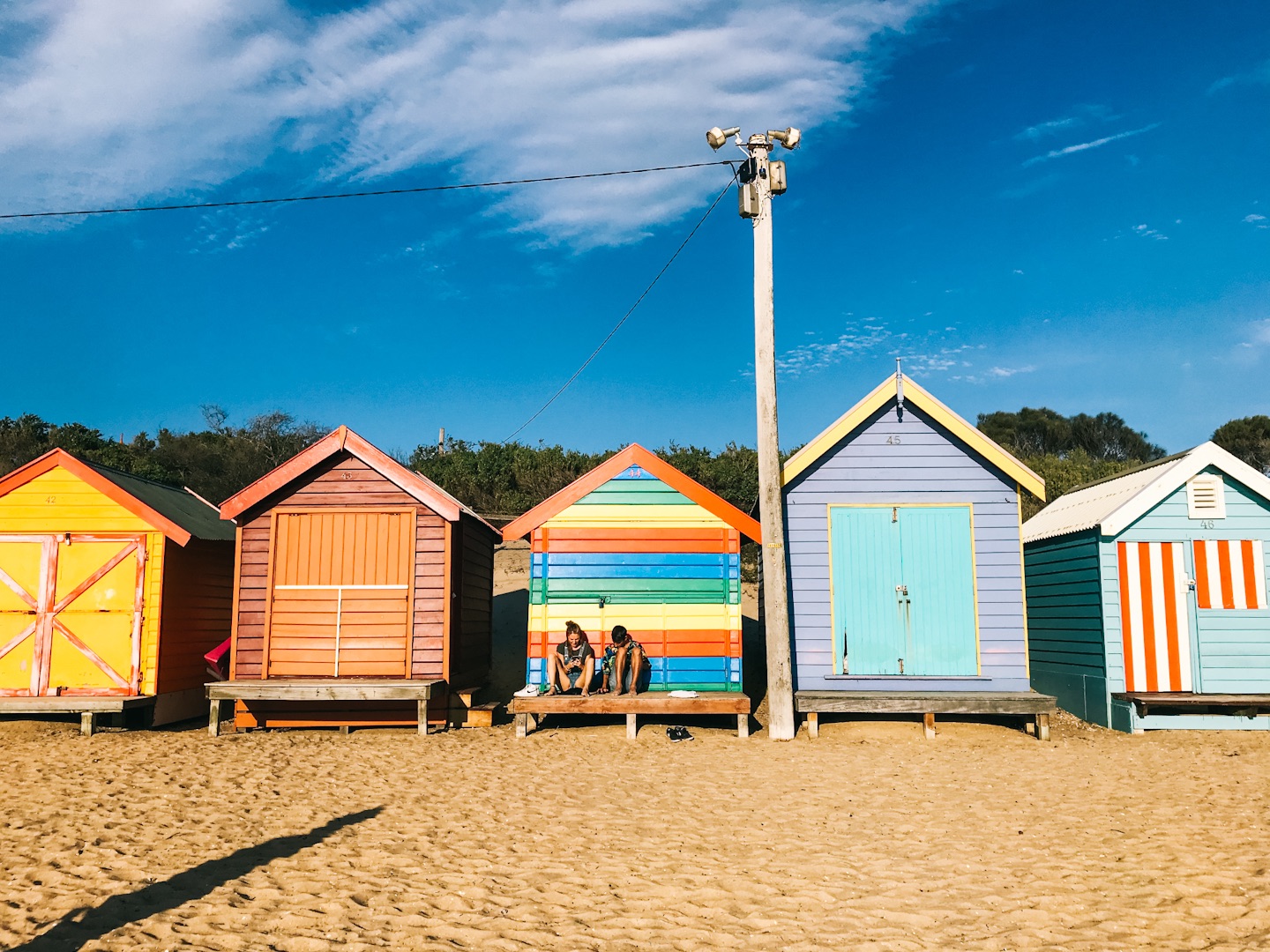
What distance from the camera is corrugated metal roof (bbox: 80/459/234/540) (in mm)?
12750

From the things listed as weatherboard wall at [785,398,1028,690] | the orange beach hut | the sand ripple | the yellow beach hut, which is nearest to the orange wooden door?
the orange beach hut

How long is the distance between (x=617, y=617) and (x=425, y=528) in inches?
120

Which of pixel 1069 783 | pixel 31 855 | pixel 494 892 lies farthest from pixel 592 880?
pixel 1069 783

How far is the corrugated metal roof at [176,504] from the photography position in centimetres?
1275

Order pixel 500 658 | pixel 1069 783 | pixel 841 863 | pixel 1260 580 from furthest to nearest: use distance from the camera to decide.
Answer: pixel 500 658
pixel 1260 580
pixel 1069 783
pixel 841 863

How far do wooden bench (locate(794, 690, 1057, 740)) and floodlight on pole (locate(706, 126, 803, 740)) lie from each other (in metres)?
0.30

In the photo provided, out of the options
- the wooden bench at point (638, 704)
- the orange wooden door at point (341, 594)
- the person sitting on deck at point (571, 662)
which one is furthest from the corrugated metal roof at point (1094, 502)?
the orange wooden door at point (341, 594)

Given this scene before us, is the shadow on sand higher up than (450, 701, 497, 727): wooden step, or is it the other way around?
(450, 701, 497, 727): wooden step

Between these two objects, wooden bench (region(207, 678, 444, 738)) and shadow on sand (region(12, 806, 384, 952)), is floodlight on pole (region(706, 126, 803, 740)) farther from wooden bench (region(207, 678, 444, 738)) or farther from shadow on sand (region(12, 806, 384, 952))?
shadow on sand (region(12, 806, 384, 952))

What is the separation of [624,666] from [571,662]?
74 cm

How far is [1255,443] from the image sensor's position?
41219mm

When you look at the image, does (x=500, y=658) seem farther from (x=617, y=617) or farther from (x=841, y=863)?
(x=841, y=863)

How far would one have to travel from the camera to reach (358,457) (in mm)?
12539

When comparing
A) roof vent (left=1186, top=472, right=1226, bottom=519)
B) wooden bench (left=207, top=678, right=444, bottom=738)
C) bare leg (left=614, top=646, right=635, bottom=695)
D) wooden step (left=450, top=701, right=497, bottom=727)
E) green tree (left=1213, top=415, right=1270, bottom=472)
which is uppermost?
green tree (left=1213, top=415, right=1270, bottom=472)
